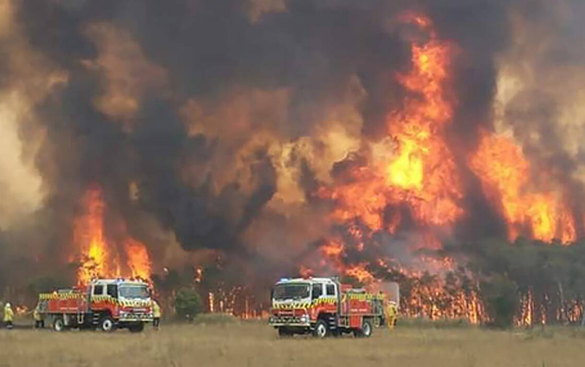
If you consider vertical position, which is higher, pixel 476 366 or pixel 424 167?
pixel 424 167

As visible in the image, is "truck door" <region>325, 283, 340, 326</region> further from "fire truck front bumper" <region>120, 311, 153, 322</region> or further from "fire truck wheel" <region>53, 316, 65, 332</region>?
"fire truck wheel" <region>53, 316, 65, 332</region>

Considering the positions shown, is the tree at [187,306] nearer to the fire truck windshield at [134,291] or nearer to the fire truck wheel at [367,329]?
the fire truck windshield at [134,291]

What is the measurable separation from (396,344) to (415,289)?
38737mm

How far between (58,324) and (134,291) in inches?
183

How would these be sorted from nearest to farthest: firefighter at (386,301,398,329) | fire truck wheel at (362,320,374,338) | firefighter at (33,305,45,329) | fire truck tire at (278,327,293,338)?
fire truck tire at (278,327,293,338) → fire truck wheel at (362,320,374,338) → firefighter at (33,305,45,329) → firefighter at (386,301,398,329)

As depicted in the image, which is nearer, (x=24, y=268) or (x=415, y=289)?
(x=415, y=289)

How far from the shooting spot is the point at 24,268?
83.9 m

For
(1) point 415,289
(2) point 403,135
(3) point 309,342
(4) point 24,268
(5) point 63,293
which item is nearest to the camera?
(3) point 309,342

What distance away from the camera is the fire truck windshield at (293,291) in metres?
37.0

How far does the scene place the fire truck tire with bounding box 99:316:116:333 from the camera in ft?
140

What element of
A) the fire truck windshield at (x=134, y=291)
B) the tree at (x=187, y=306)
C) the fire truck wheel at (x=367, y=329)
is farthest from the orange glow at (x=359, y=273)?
the fire truck wheel at (x=367, y=329)

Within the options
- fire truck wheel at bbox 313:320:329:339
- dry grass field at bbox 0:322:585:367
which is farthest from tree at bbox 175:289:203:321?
dry grass field at bbox 0:322:585:367

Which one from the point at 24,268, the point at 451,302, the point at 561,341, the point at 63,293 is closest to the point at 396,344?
the point at 561,341

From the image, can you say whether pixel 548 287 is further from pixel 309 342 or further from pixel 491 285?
pixel 309 342
